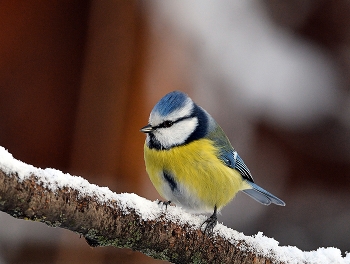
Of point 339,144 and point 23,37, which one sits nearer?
point 23,37

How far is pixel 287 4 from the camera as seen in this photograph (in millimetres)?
2039

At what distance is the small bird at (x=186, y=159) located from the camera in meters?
1.27

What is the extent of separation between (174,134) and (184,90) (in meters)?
0.65

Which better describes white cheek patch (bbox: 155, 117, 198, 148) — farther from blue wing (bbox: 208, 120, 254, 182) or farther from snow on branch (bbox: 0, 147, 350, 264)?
snow on branch (bbox: 0, 147, 350, 264)

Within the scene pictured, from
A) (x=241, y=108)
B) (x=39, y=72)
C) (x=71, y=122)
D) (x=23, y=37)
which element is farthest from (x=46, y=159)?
(x=241, y=108)

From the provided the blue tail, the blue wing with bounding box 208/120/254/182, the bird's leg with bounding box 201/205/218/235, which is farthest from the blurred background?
the bird's leg with bounding box 201/205/218/235

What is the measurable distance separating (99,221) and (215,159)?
0.61 metres

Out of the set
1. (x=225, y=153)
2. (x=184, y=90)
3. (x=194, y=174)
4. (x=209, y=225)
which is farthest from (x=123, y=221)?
(x=184, y=90)

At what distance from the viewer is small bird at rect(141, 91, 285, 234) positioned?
1.27m

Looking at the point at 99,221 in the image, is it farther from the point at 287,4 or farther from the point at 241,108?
the point at 287,4

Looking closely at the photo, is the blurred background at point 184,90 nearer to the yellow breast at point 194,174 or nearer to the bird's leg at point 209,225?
the yellow breast at point 194,174

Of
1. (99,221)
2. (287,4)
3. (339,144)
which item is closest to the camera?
(99,221)

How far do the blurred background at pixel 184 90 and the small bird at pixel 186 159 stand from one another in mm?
432

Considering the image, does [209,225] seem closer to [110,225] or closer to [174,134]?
[110,225]
